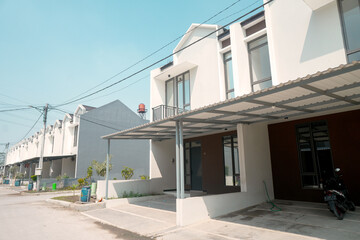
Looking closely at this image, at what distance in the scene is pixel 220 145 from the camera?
1213 centimetres

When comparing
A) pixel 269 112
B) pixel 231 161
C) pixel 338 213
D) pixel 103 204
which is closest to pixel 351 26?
pixel 269 112

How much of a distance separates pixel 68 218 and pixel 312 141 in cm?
988

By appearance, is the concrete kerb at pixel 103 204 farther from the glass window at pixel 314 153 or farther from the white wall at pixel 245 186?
the glass window at pixel 314 153

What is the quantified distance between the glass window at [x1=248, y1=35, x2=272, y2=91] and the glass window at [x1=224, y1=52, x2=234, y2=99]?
1.10 metres

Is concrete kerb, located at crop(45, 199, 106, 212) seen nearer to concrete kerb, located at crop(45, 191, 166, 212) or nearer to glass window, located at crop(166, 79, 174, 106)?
concrete kerb, located at crop(45, 191, 166, 212)

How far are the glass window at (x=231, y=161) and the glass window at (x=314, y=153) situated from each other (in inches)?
112

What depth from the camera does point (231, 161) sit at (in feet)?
37.9

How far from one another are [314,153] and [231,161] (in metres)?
3.69

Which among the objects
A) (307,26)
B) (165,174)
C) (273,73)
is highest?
(307,26)

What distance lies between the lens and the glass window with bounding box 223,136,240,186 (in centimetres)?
1124

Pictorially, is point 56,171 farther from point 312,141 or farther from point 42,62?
point 312,141

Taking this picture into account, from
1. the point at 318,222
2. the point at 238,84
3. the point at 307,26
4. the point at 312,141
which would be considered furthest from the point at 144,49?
the point at 318,222

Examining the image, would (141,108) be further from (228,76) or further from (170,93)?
(228,76)

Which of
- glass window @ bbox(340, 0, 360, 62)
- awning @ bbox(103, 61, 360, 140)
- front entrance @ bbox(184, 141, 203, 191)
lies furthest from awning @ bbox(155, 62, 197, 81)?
glass window @ bbox(340, 0, 360, 62)
